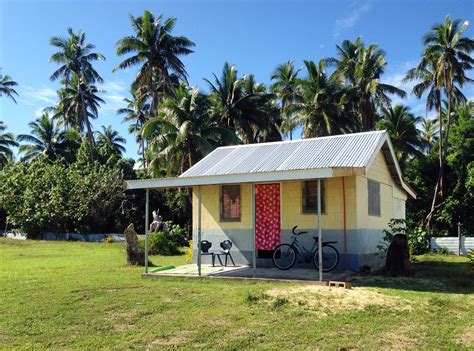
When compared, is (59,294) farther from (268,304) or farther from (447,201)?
(447,201)

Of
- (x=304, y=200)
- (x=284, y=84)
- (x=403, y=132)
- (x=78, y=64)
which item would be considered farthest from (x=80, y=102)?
(x=304, y=200)

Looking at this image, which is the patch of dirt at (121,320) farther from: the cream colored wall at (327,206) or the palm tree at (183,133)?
the palm tree at (183,133)

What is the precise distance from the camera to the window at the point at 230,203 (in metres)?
14.9

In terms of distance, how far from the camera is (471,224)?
29234mm

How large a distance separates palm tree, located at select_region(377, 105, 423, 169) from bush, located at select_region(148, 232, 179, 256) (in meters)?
22.2

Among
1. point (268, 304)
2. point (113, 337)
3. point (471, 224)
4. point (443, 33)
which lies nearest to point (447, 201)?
point (471, 224)

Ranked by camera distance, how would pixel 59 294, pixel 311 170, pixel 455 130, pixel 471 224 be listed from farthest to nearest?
pixel 455 130
pixel 471 224
pixel 311 170
pixel 59 294

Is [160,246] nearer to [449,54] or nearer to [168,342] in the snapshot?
[168,342]

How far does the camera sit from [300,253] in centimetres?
1376

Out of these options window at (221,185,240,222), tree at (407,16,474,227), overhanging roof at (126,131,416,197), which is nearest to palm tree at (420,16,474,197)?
tree at (407,16,474,227)

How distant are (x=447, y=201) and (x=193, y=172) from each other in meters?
20.8

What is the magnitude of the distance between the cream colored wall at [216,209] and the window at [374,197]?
351 centimetres

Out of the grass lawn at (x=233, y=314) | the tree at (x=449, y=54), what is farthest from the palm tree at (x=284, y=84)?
the grass lawn at (x=233, y=314)

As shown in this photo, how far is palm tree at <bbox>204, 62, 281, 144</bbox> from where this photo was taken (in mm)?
32781
